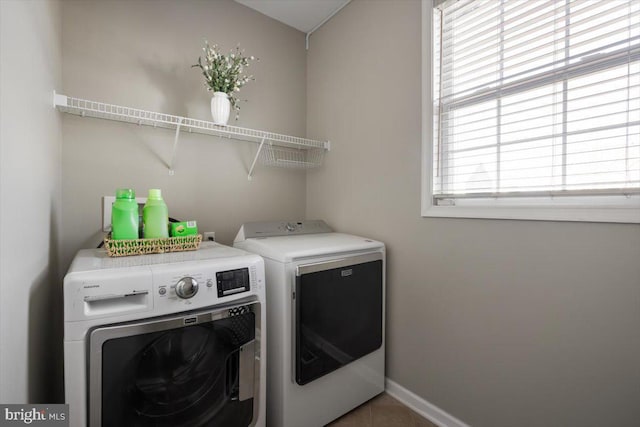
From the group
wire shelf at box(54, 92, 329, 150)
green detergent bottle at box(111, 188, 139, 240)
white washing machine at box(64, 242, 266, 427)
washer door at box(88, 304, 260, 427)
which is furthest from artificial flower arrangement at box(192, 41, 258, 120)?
washer door at box(88, 304, 260, 427)

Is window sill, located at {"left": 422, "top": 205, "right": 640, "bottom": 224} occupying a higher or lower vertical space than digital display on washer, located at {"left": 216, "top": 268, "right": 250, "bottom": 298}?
higher

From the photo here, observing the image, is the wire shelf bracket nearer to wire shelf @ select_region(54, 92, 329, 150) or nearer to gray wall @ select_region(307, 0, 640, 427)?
wire shelf @ select_region(54, 92, 329, 150)

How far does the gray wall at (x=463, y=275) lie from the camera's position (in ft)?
3.40

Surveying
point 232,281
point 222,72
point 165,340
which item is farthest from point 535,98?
point 165,340

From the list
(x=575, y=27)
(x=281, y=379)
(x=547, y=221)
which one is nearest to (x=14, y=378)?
(x=281, y=379)

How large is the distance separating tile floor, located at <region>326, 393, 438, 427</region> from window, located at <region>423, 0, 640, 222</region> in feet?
3.75

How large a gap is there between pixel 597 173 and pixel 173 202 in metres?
2.10

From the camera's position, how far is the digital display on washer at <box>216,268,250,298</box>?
115 centimetres

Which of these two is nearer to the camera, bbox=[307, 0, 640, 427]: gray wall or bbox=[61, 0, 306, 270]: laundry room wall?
bbox=[307, 0, 640, 427]: gray wall

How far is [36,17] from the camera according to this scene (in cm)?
100

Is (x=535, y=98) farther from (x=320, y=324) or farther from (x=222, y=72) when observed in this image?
(x=222, y=72)

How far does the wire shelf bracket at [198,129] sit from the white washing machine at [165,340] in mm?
726

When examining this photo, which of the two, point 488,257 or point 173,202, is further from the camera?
point 173,202

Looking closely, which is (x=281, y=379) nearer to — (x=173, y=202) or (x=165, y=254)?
(x=165, y=254)
